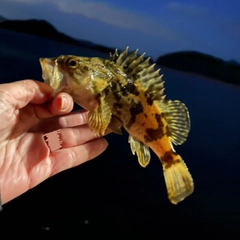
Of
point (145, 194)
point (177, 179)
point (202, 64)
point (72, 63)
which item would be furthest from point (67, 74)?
point (202, 64)

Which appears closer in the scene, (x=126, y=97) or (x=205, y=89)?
(x=126, y=97)

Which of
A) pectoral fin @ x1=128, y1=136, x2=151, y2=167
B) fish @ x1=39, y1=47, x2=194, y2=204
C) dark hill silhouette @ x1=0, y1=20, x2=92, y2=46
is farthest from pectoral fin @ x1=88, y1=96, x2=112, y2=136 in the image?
dark hill silhouette @ x1=0, y1=20, x2=92, y2=46

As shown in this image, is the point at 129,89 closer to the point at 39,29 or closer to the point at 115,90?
the point at 115,90

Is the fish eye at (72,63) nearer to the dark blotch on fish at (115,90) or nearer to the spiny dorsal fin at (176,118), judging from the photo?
the dark blotch on fish at (115,90)

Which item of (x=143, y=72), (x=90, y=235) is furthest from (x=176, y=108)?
(x=90, y=235)

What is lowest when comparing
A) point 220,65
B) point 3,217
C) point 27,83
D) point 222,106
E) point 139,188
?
point 3,217

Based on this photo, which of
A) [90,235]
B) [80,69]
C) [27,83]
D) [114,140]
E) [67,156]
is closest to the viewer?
[80,69]

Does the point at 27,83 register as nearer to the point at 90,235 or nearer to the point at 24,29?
the point at 90,235

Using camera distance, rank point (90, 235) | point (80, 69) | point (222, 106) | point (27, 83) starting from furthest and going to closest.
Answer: point (222, 106) < point (90, 235) < point (27, 83) < point (80, 69)
